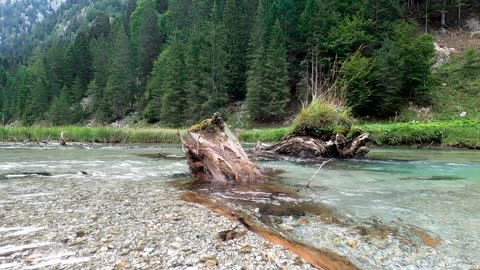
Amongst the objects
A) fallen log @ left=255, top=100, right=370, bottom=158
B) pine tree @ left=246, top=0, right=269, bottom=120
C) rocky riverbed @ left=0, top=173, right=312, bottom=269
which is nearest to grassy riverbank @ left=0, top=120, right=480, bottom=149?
fallen log @ left=255, top=100, right=370, bottom=158

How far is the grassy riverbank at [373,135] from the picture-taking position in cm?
2123

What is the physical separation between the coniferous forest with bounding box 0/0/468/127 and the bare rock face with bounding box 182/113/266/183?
22.4m

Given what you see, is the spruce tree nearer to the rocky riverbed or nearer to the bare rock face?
the bare rock face

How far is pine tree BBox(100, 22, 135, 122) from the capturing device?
63.8 metres

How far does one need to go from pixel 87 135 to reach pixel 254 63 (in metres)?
26.5

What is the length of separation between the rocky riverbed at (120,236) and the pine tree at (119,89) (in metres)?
61.0

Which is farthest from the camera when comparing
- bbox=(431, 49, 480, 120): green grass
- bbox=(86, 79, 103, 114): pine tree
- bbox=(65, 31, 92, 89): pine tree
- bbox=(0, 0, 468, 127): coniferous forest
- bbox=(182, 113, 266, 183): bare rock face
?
bbox=(65, 31, 92, 89): pine tree

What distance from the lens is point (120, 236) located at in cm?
400

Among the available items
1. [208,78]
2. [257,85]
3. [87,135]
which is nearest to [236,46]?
[208,78]

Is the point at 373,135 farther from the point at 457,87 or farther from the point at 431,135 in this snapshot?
the point at 457,87

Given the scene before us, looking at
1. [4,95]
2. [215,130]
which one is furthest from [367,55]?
[4,95]

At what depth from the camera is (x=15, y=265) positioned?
3209 mm

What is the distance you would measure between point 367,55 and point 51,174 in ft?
147

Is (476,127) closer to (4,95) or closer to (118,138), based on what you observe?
(118,138)
